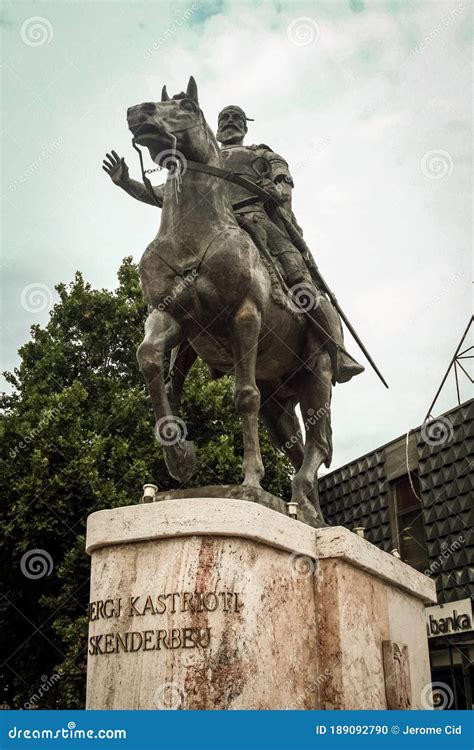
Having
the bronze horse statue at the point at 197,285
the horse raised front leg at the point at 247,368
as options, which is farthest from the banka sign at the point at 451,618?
the horse raised front leg at the point at 247,368

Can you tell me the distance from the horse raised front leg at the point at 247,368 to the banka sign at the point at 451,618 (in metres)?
14.7

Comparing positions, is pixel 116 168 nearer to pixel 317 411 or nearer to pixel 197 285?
pixel 197 285

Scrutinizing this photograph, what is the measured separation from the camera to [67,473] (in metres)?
16.8

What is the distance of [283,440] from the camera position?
8.63 metres

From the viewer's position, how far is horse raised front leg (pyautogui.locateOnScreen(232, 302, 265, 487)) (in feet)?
22.7

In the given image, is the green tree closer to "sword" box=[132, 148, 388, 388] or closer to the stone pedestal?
"sword" box=[132, 148, 388, 388]

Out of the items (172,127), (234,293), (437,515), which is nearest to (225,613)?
(234,293)

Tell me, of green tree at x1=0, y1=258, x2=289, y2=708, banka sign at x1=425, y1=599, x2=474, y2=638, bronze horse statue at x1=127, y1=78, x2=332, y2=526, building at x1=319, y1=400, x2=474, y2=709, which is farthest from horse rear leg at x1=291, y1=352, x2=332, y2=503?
banka sign at x1=425, y1=599, x2=474, y2=638

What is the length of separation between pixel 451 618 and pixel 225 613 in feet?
54.2

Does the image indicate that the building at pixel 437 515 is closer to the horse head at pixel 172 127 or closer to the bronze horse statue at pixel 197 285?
the bronze horse statue at pixel 197 285

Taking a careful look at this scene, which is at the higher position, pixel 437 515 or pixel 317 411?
pixel 437 515

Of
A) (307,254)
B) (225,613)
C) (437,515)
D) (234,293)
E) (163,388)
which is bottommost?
(225,613)

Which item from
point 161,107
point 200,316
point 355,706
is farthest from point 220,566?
point 161,107

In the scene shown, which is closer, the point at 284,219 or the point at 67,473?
the point at 284,219
